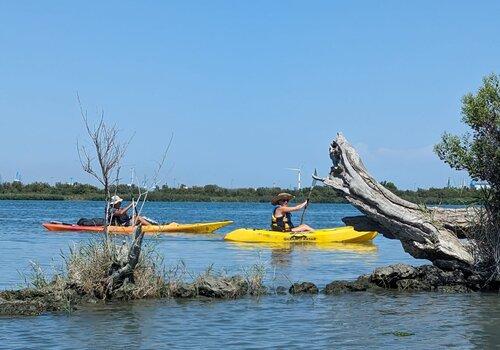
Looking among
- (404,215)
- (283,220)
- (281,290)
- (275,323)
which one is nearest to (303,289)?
(281,290)

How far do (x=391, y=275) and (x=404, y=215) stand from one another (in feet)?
5.89

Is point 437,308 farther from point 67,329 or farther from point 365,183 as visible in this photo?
point 67,329

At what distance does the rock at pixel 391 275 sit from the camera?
17266 mm

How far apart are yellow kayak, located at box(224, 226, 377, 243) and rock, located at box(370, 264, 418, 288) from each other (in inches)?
455

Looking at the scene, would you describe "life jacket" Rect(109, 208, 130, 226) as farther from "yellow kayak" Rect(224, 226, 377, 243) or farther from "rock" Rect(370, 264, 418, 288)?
"rock" Rect(370, 264, 418, 288)

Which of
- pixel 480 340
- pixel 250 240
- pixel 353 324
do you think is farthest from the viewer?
pixel 250 240

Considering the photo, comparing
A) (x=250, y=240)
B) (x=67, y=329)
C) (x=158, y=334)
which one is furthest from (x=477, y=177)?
(x=250, y=240)

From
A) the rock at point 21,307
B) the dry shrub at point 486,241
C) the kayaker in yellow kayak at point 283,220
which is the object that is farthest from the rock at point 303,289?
the kayaker in yellow kayak at point 283,220

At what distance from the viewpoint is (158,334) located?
1240 centimetres

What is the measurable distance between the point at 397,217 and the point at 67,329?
262 inches

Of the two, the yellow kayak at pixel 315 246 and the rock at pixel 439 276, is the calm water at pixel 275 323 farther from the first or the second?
the yellow kayak at pixel 315 246

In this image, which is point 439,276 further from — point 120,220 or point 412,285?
point 120,220

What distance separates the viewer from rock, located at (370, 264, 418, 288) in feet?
56.6

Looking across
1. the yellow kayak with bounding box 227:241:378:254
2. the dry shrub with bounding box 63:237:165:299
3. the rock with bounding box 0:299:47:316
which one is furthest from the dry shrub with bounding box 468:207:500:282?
the yellow kayak with bounding box 227:241:378:254
